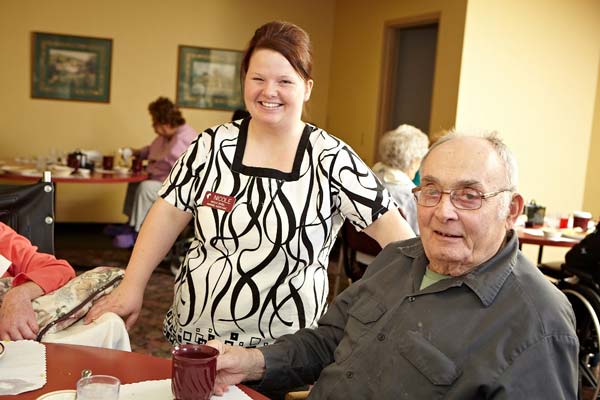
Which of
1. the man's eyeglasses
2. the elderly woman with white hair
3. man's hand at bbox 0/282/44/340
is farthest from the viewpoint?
the elderly woman with white hair

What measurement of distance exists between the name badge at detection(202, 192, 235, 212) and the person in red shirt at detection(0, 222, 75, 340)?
0.45 metres

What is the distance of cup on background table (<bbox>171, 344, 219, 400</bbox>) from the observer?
1.39m

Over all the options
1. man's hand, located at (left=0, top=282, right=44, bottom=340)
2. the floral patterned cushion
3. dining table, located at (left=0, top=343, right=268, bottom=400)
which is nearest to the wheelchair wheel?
the floral patterned cushion

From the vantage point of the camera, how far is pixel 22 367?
1554 mm

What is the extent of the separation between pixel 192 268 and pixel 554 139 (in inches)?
200

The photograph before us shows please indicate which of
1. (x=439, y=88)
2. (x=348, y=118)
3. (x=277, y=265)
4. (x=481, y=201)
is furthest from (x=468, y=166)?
(x=348, y=118)

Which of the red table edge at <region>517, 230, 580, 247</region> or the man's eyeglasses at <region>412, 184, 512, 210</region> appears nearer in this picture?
the man's eyeglasses at <region>412, 184, 512, 210</region>

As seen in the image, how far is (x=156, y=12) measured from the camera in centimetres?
823

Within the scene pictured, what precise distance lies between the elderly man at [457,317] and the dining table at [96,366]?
144 millimetres

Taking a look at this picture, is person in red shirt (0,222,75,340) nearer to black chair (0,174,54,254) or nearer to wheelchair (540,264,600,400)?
black chair (0,174,54,254)

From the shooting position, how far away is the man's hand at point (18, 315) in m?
1.83

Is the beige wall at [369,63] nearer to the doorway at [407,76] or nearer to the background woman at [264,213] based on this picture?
the doorway at [407,76]

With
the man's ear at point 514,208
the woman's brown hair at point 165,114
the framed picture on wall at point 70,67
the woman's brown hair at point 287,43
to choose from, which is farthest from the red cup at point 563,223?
the framed picture on wall at point 70,67

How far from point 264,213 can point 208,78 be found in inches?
263
